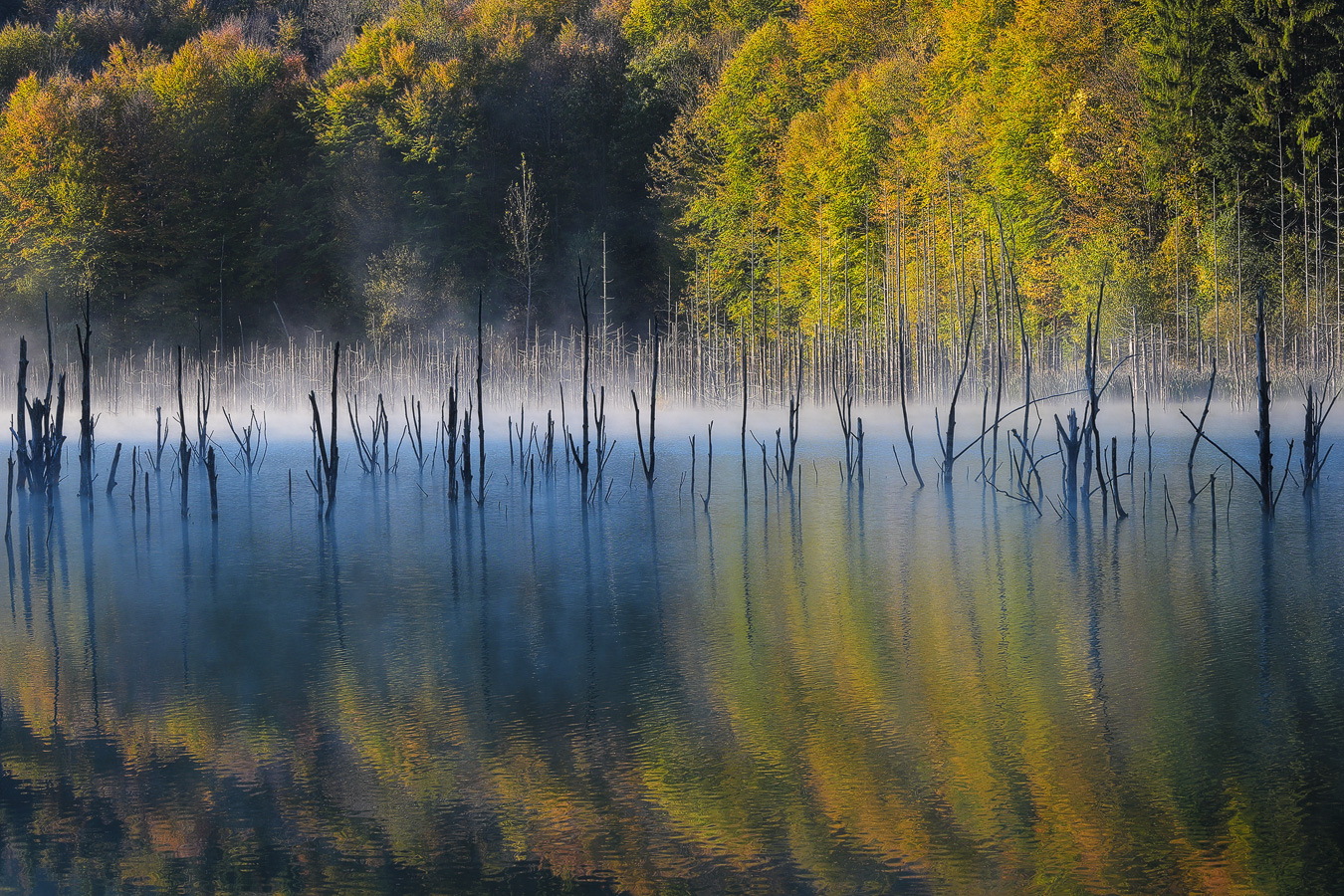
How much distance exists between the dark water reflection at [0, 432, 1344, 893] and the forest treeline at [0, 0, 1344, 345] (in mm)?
13311

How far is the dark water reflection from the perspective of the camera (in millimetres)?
3211

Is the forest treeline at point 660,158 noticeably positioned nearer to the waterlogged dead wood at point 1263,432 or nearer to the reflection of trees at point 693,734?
the waterlogged dead wood at point 1263,432

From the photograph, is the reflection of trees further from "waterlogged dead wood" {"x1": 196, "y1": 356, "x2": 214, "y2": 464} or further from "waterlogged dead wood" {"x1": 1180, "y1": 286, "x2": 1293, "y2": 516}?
"waterlogged dead wood" {"x1": 196, "y1": 356, "x2": 214, "y2": 464}

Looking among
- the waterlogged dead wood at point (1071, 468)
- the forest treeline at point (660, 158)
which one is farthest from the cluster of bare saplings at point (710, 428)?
the forest treeline at point (660, 158)

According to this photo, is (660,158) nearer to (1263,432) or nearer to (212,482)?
(212,482)

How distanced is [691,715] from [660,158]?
2997 cm

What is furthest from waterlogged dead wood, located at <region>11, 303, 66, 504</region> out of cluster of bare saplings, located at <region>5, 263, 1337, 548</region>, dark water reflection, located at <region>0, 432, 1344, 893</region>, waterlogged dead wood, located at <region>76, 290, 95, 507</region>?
dark water reflection, located at <region>0, 432, 1344, 893</region>

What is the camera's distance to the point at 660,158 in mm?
33156

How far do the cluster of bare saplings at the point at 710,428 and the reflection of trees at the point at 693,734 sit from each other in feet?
7.76

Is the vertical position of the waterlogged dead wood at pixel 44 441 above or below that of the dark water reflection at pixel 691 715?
above

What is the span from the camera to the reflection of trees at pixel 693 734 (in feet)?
10.5

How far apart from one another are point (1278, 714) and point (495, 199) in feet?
100

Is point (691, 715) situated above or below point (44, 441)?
below

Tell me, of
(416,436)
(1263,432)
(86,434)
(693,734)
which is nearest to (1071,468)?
(1263,432)
